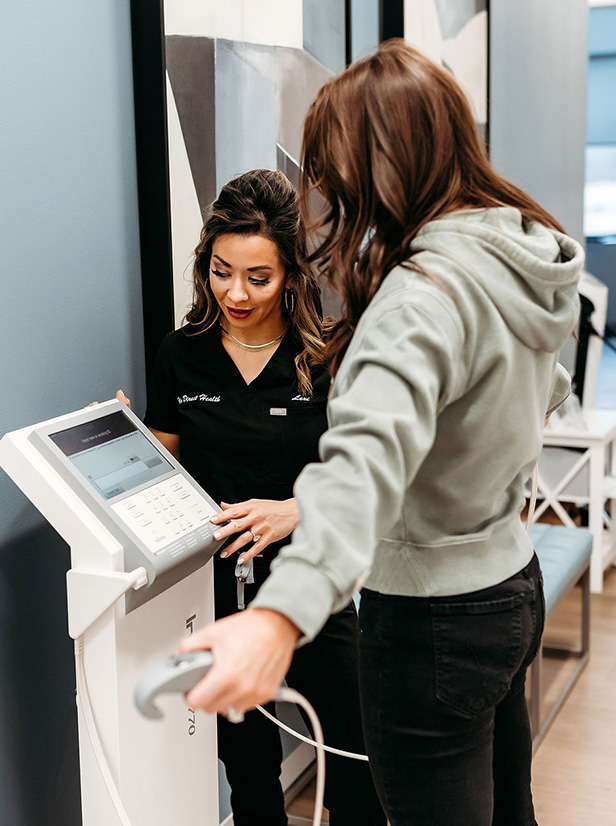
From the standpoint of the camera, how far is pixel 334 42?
2.28 meters

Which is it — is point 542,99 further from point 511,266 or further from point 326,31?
point 511,266

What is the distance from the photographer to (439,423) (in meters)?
1.00

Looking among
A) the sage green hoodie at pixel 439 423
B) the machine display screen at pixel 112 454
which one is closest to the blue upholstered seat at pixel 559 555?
the machine display screen at pixel 112 454

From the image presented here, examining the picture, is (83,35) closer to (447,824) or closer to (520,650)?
(520,650)

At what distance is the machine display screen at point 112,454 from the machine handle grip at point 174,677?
2.10ft

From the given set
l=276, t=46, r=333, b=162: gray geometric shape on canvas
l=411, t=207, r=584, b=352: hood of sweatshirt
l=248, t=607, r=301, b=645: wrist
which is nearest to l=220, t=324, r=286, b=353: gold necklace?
l=276, t=46, r=333, b=162: gray geometric shape on canvas

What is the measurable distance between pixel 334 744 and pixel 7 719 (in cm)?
59

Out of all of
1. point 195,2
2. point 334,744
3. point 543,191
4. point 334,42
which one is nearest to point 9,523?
point 334,744

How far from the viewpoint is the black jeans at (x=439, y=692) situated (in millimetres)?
1060

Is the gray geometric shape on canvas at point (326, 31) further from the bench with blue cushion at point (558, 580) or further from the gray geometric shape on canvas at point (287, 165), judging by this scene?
the bench with blue cushion at point (558, 580)

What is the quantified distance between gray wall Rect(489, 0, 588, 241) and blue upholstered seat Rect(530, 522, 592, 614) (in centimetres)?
121

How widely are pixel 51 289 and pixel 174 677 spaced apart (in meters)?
0.97

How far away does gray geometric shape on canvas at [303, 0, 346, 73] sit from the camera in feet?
7.11

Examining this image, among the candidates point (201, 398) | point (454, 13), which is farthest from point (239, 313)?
point (454, 13)
